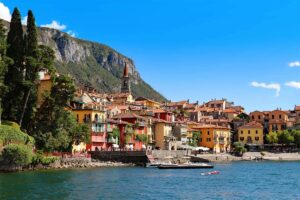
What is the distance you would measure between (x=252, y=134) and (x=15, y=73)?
88994mm

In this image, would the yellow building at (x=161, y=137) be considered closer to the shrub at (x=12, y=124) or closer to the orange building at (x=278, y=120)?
the shrub at (x=12, y=124)

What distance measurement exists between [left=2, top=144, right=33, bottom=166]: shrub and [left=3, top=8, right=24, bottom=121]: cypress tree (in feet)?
32.3

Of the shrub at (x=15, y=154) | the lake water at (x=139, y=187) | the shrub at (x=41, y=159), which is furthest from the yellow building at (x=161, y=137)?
the shrub at (x=15, y=154)

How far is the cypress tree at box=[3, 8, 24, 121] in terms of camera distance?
68.9 m

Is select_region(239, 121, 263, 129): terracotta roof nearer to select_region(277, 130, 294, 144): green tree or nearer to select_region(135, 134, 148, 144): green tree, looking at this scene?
select_region(277, 130, 294, 144): green tree

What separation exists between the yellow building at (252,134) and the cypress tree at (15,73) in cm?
8604

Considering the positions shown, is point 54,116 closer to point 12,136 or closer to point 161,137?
point 12,136

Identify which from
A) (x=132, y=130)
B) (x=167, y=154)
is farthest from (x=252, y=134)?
(x=167, y=154)

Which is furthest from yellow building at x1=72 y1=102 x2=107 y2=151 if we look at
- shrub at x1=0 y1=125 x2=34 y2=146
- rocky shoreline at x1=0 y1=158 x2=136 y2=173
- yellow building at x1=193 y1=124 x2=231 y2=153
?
yellow building at x1=193 y1=124 x2=231 y2=153

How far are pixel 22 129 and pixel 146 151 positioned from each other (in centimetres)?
2245

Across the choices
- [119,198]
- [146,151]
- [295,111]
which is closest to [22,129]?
[146,151]

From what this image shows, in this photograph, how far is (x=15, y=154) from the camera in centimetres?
6009

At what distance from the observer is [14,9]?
70.8 metres

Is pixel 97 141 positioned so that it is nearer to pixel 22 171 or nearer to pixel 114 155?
pixel 114 155
